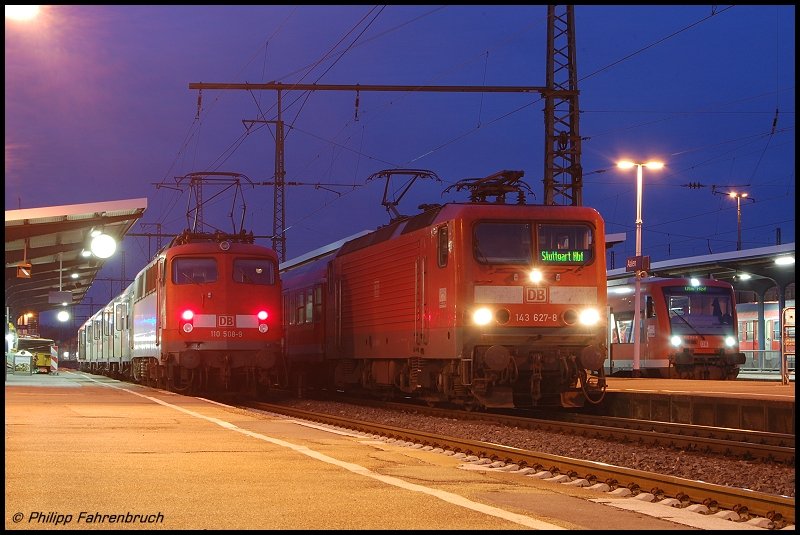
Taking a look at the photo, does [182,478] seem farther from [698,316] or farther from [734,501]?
[698,316]

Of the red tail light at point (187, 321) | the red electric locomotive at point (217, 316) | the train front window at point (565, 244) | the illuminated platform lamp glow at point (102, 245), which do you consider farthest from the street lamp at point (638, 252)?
the illuminated platform lamp glow at point (102, 245)

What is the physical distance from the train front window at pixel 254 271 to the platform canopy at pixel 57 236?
299 cm

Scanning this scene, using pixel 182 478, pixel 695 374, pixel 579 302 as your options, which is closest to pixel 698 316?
pixel 695 374

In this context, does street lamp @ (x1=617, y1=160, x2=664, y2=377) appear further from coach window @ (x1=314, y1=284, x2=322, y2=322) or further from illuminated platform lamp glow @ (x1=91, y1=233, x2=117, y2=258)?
illuminated platform lamp glow @ (x1=91, y1=233, x2=117, y2=258)

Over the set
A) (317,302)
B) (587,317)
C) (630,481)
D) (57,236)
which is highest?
(57,236)

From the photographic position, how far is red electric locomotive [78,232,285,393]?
23.5m

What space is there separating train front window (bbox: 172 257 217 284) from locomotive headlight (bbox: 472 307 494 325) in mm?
8774

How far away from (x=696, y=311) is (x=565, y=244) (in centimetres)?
1627

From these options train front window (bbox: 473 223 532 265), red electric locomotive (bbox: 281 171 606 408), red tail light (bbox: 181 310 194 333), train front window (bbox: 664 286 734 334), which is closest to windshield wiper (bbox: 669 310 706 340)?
train front window (bbox: 664 286 734 334)

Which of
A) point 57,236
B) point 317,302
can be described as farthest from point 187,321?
point 57,236

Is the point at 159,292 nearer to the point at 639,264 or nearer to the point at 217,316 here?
the point at 217,316

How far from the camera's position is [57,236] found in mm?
28375

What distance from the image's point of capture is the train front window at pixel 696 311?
3241 cm

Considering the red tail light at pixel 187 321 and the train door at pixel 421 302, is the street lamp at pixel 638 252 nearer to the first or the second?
the train door at pixel 421 302
